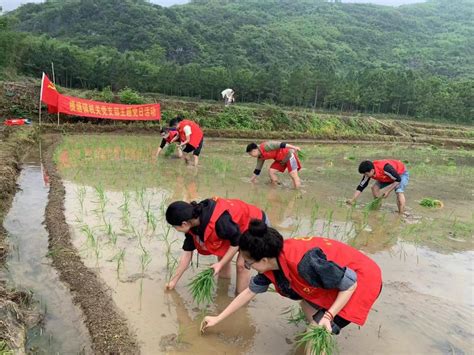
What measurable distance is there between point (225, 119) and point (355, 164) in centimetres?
770

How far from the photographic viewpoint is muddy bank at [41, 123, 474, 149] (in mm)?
14795

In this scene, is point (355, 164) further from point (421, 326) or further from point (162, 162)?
point (421, 326)

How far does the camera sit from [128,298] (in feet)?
11.9

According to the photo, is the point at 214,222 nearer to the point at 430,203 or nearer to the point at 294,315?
the point at 294,315

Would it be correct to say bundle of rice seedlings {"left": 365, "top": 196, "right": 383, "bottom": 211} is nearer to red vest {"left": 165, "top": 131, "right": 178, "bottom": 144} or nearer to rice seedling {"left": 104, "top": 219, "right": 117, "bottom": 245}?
rice seedling {"left": 104, "top": 219, "right": 117, "bottom": 245}

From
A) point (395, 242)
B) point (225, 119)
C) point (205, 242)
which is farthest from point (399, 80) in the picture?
point (205, 242)

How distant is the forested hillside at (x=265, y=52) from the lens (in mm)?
28922

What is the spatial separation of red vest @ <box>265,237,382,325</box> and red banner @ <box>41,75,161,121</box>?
13440 millimetres

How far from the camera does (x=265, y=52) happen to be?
68625 millimetres

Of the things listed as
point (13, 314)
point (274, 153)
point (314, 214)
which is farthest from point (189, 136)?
point (13, 314)

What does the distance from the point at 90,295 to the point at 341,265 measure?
2.22m

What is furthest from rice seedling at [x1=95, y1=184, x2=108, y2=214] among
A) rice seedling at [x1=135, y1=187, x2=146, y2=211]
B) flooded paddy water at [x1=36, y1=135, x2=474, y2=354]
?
rice seedling at [x1=135, y1=187, x2=146, y2=211]

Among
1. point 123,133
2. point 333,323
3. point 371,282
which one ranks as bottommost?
point 123,133

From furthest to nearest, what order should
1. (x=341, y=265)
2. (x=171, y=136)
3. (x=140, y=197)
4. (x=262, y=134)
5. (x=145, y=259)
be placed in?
(x=262, y=134)
(x=171, y=136)
(x=140, y=197)
(x=145, y=259)
(x=341, y=265)
